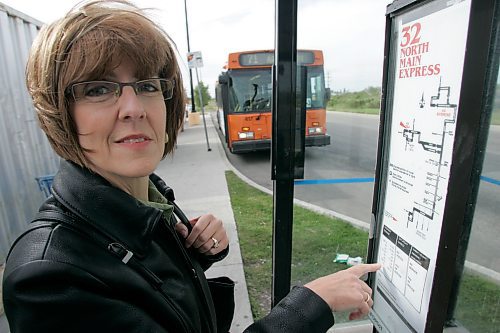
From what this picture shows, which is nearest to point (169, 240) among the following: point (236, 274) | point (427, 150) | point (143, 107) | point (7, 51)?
point (143, 107)

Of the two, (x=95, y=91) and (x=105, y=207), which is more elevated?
(x=95, y=91)

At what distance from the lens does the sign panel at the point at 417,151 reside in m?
1.21

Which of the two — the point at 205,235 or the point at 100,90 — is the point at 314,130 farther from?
the point at 100,90

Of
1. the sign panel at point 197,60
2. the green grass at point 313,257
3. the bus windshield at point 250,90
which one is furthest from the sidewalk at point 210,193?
the sign panel at point 197,60

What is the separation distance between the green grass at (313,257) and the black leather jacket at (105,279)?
70.1 inches

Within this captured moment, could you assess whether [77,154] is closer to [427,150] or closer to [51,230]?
[51,230]

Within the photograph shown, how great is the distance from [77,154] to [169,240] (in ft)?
1.11

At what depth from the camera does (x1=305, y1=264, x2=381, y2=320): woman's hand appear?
100 centimetres

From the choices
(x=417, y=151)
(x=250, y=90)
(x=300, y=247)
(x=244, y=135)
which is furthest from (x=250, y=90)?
(x=417, y=151)

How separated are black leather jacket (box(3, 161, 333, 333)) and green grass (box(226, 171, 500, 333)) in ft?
5.84

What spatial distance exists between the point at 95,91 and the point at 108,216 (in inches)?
12.9

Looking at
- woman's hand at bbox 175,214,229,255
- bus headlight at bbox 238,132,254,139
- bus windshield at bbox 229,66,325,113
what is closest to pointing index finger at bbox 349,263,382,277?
woman's hand at bbox 175,214,229,255

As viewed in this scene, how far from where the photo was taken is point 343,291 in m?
1.03

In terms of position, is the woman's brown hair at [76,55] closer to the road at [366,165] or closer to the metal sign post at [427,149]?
the metal sign post at [427,149]
